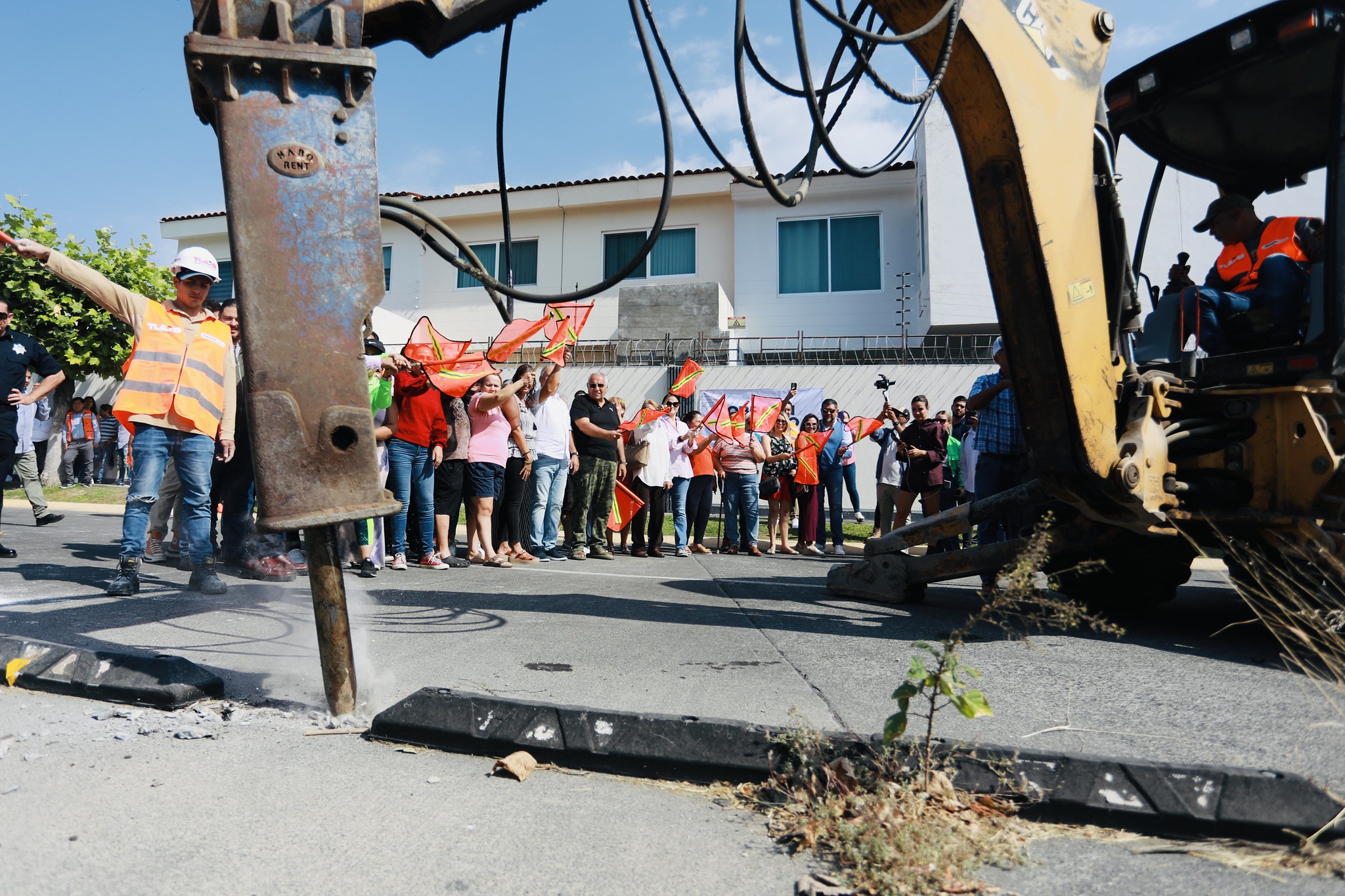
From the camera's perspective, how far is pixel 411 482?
7.38m

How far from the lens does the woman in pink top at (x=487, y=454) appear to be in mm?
7746

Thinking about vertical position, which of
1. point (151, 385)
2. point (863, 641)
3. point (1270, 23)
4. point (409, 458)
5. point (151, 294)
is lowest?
point (863, 641)

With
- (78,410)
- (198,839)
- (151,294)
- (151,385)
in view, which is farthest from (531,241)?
(198,839)

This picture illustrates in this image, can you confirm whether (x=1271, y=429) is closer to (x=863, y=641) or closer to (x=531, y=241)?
(x=863, y=641)

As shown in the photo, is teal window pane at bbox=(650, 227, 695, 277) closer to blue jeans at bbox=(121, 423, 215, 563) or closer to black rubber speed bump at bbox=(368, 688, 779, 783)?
blue jeans at bbox=(121, 423, 215, 563)

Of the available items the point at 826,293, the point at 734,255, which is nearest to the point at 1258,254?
the point at 826,293

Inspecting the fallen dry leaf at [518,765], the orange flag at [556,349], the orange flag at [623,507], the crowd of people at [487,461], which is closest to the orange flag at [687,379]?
the crowd of people at [487,461]

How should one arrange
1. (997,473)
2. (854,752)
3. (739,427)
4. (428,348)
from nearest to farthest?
(854,752), (997,473), (428,348), (739,427)

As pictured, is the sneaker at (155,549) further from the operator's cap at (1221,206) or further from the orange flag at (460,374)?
the operator's cap at (1221,206)

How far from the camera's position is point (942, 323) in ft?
57.1

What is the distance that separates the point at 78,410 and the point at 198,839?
22164 millimetres

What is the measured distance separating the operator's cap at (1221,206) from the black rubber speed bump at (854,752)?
4084 millimetres

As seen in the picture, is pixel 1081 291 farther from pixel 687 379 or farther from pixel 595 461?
pixel 687 379

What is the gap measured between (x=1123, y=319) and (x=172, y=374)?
578 cm
